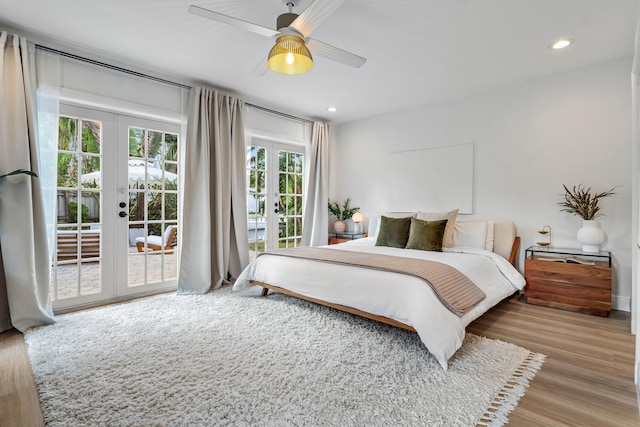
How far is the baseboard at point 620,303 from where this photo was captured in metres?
3.11

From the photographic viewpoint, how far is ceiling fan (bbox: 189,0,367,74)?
2.02 m

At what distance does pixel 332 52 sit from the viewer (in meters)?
2.46

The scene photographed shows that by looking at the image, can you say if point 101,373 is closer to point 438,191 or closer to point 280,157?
point 280,157

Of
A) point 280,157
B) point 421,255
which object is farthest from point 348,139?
point 421,255

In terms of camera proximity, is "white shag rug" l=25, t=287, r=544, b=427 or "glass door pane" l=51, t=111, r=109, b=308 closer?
"white shag rug" l=25, t=287, r=544, b=427

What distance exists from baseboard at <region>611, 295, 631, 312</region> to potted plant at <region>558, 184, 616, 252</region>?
0.49 metres

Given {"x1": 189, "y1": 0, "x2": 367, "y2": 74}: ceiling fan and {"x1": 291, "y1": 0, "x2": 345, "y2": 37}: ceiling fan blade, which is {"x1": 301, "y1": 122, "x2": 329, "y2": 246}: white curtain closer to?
{"x1": 189, "y1": 0, "x2": 367, "y2": 74}: ceiling fan

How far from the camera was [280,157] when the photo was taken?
5039mm

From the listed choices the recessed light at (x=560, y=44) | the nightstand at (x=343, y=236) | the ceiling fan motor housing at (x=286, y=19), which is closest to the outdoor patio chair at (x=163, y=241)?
the nightstand at (x=343, y=236)

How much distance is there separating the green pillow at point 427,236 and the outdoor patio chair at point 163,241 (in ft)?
8.81

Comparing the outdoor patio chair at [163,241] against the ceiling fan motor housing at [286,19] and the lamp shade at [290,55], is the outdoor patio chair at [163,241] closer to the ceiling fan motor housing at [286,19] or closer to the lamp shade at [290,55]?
the lamp shade at [290,55]

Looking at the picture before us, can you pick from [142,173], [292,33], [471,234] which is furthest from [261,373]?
[471,234]

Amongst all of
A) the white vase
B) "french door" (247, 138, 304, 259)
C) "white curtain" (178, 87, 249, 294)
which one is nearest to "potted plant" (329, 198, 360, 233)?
"french door" (247, 138, 304, 259)

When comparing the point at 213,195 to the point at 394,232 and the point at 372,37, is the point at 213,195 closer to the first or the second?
the point at 394,232
